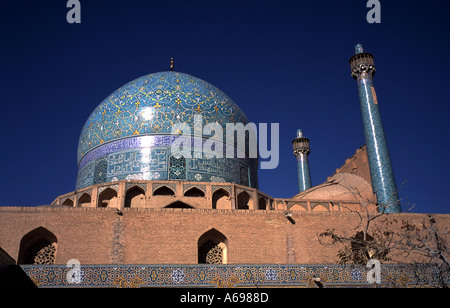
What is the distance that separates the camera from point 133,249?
307 inches

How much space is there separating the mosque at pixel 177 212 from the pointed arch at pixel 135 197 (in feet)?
0.10

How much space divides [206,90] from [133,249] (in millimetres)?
6235

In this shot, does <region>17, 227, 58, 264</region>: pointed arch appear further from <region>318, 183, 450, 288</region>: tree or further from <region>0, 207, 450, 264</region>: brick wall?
<region>318, 183, 450, 288</region>: tree

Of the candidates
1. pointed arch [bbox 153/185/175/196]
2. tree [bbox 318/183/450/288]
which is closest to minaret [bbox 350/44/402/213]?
tree [bbox 318/183/450/288]

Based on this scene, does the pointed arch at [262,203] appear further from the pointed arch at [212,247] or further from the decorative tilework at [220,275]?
the decorative tilework at [220,275]

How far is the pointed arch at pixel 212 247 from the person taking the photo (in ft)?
26.9

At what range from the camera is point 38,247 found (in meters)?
7.96

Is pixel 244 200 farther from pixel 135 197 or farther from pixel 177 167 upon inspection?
pixel 135 197

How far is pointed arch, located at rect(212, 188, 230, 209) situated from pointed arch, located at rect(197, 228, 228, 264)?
7.48 feet

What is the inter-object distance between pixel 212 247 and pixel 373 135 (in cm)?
610

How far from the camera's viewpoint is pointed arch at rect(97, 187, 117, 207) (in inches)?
412
